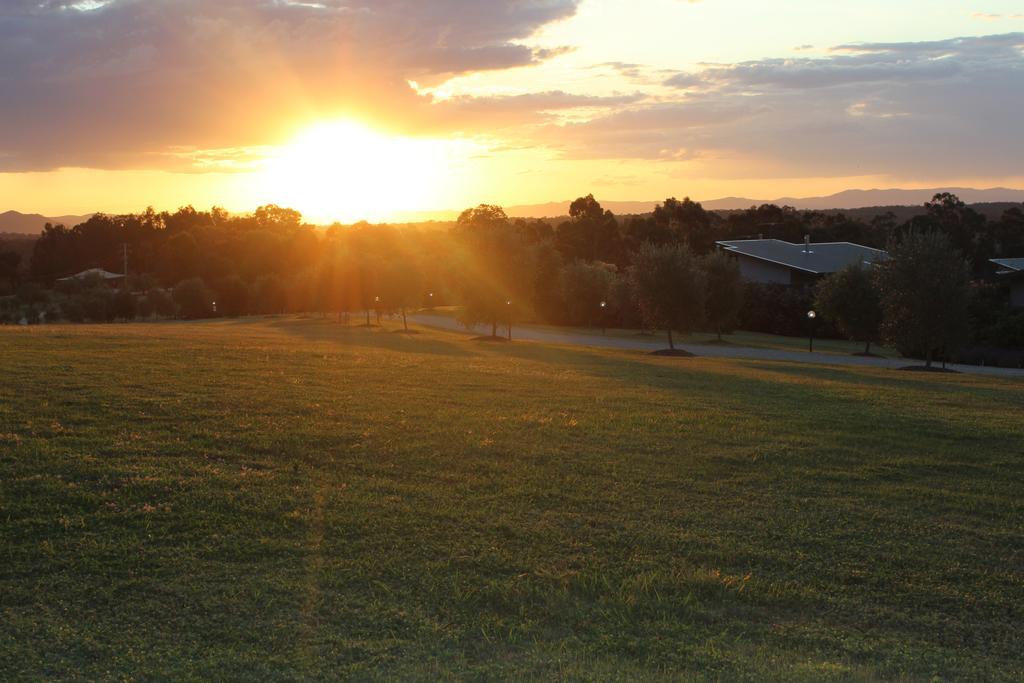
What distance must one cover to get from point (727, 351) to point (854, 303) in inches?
279

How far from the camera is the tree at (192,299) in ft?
267

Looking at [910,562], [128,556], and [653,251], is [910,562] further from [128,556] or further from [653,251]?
[653,251]

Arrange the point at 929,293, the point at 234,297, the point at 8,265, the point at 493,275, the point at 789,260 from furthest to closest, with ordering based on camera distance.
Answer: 1. the point at 8,265
2. the point at 234,297
3. the point at 789,260
4. the point at 493,275
5. the point at 929,293

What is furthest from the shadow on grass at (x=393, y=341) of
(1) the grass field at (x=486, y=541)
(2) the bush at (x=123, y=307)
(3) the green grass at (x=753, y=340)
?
(2) the bush at (x=123, y=307)

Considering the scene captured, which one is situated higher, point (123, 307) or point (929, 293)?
point (929, 293)

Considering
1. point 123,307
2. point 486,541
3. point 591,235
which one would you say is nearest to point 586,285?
point 591,235

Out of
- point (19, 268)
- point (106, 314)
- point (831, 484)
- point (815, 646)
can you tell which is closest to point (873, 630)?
point (815, 646)

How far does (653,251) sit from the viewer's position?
41.3 m

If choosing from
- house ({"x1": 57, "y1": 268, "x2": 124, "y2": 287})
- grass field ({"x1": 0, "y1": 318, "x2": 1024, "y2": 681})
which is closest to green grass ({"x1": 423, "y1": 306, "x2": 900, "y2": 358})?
grass field ({"x1": 0, "y1": 318, "x2": 1024, "y2": 681})

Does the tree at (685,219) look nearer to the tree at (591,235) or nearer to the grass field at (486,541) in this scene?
the tree at (591,235)

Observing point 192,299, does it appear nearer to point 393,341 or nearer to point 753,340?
point 393,341

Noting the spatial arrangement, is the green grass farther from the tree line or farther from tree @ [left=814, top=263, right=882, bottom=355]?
tree @ [left=814, top=263, right=882, bottom=355]

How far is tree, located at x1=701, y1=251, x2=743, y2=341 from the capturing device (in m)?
52.4

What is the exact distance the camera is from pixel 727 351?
46812 mm
